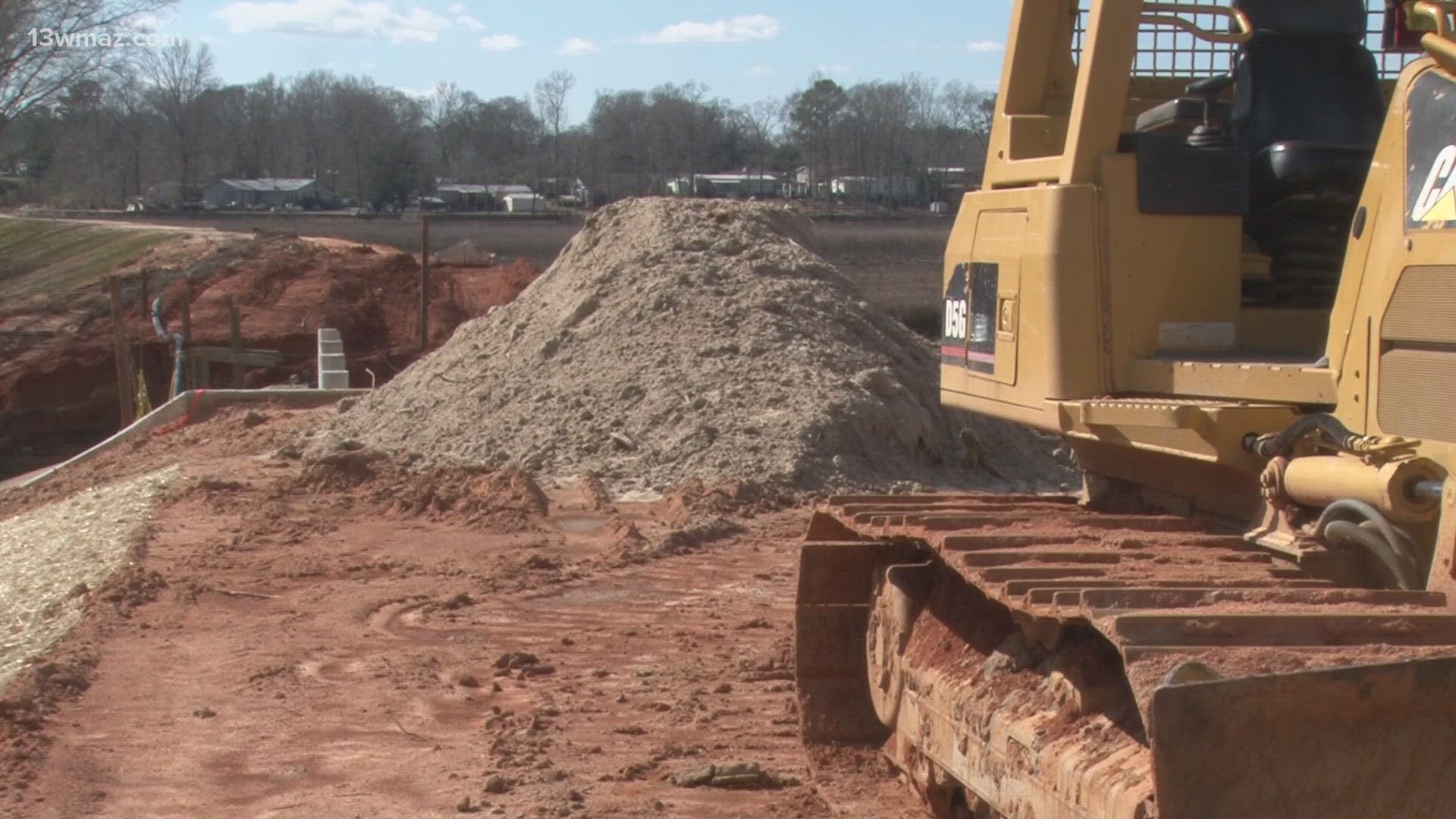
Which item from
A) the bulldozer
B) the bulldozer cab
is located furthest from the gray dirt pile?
the bulldozer cab

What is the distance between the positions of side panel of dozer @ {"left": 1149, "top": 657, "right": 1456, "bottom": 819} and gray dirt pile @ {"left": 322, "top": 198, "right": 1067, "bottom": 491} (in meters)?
9.65

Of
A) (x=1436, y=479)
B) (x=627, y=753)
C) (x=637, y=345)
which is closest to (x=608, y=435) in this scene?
(x=637, y=345)

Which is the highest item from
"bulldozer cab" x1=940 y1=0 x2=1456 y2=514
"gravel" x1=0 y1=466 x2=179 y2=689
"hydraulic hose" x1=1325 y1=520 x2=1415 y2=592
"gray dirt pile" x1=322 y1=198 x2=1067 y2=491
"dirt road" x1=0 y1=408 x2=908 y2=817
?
"bulldozer cab" x1=940 y1=0 x2=1456 y2=514

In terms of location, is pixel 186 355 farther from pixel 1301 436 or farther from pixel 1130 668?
pixel 1130 668

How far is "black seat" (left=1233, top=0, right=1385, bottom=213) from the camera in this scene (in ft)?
17.2

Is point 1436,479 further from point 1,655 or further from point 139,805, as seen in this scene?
point 1,655

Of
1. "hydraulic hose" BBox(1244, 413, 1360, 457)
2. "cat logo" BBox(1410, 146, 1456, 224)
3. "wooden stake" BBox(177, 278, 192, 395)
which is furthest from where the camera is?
"wooden stake" BBox(177, 278, 192, 395)

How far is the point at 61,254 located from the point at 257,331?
1607 centimetres

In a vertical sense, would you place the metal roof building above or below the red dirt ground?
above

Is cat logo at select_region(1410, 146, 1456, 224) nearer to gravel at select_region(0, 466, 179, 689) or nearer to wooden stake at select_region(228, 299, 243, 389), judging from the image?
gravel at select_region(0, 466, 179, 689)

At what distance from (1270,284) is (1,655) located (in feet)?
22.0

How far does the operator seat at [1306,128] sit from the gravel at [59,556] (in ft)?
19.8

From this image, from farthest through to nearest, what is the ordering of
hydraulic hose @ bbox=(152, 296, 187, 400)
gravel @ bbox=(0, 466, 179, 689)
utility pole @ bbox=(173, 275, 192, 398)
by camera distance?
utility pole @ bbox=(173, 275, 192, 398) < hydraulic hose @ bbox=(152, 296, 187, 400) < gravel @ bbox=(0, 466, 179, 689)

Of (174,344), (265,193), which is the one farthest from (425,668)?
(265,193)
